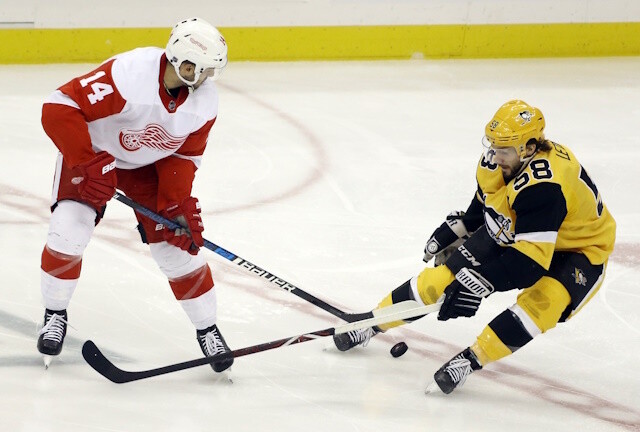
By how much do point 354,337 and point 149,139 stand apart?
832 mm

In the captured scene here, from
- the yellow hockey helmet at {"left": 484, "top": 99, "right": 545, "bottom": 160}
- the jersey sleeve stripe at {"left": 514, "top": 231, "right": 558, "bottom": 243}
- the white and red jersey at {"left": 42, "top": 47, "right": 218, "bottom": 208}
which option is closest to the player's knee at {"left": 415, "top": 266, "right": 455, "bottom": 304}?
the jersey sleeve stripe at {"left": 514, "top": 231, "right": 558, "bottom": 243}

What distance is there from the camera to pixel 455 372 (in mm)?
2775

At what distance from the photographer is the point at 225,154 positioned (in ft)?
15.8

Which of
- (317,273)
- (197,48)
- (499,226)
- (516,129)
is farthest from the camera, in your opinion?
(317,273)

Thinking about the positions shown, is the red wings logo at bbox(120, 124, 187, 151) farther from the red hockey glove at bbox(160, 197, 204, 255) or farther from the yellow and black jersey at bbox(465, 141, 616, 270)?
the yellow and black jersey at bbox(465, 141, 616, 270)

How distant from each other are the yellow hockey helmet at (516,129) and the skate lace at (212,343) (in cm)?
92

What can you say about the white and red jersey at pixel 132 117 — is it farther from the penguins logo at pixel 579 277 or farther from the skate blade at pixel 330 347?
the penguins logo at pixel 579 277

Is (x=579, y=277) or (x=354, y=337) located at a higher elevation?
(x=579, y=277)

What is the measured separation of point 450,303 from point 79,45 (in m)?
4.11

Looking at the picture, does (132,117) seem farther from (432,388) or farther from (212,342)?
(432,388)

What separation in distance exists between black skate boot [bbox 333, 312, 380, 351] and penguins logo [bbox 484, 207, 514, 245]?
449 mm

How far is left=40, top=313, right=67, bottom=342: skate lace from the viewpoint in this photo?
9.07 feet

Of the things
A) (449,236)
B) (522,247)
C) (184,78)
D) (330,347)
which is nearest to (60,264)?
(184,78)

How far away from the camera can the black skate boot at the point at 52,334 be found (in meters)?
2.75
